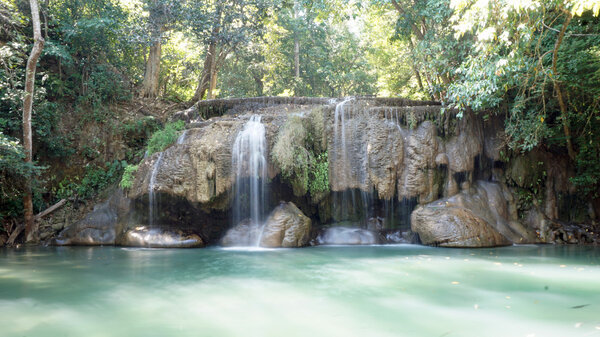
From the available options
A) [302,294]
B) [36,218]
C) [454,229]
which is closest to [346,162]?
[454,229]

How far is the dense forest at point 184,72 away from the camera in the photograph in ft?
28.5

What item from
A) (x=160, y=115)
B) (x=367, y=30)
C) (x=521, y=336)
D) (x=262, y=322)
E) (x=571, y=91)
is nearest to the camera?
(x=521, y=336)

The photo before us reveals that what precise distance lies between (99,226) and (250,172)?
4.34 metres

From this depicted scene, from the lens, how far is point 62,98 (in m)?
13.0

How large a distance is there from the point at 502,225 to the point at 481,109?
3195 mm

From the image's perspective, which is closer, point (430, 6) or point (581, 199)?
point (581, 199)

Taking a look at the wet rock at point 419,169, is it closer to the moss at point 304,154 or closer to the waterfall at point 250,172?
the moss at point 304,154

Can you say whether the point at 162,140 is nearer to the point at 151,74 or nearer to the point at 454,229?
the point at 151,74

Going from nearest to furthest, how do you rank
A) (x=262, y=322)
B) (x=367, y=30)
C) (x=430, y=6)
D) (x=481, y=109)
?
(x=262, y=322) < (x=481, y=109) < (x=430, y=6) < (x=367, y=30)

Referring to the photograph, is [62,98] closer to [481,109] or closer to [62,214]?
[62,214]

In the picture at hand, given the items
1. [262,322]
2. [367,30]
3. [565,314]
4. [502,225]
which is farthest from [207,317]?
[367,30]

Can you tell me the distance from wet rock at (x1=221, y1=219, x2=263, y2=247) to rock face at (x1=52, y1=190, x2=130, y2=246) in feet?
9.69

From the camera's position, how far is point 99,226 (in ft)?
35.0

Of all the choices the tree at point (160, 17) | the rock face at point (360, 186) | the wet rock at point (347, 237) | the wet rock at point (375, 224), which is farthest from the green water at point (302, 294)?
the tree at point (160, 17)
